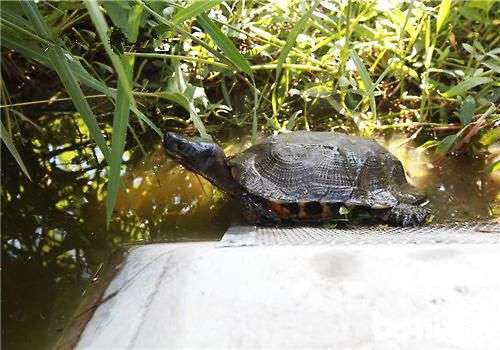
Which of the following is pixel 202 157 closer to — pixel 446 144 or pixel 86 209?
pixel 86 209

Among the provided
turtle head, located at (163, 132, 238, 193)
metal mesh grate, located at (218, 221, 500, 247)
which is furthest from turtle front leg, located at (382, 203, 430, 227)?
turtle head, located at (163, 132, 238, 193)

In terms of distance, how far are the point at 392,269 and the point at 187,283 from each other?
0.33 metres

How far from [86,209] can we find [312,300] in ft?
3.23

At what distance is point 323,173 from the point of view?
5.13 ft

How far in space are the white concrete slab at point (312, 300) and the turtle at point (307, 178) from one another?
540mm

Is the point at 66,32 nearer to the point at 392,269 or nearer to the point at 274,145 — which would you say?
the point at 274,145

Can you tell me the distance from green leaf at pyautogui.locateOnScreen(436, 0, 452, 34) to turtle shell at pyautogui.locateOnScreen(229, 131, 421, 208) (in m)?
0.56

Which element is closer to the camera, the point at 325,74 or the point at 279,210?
the point at 279,210

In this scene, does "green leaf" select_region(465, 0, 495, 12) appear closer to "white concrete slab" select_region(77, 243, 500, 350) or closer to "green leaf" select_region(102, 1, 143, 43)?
"white concrete slab" select_region(77, 243, 500, 350)

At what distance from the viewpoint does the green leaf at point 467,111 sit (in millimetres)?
1693

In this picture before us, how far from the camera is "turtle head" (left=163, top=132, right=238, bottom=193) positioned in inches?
62.2

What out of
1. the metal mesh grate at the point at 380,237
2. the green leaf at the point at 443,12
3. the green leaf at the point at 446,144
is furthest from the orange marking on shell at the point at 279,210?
the green leaf at the point at 443,12

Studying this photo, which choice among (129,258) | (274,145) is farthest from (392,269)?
(274,145)

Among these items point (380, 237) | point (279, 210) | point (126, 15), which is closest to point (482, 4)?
point (279, 210)
